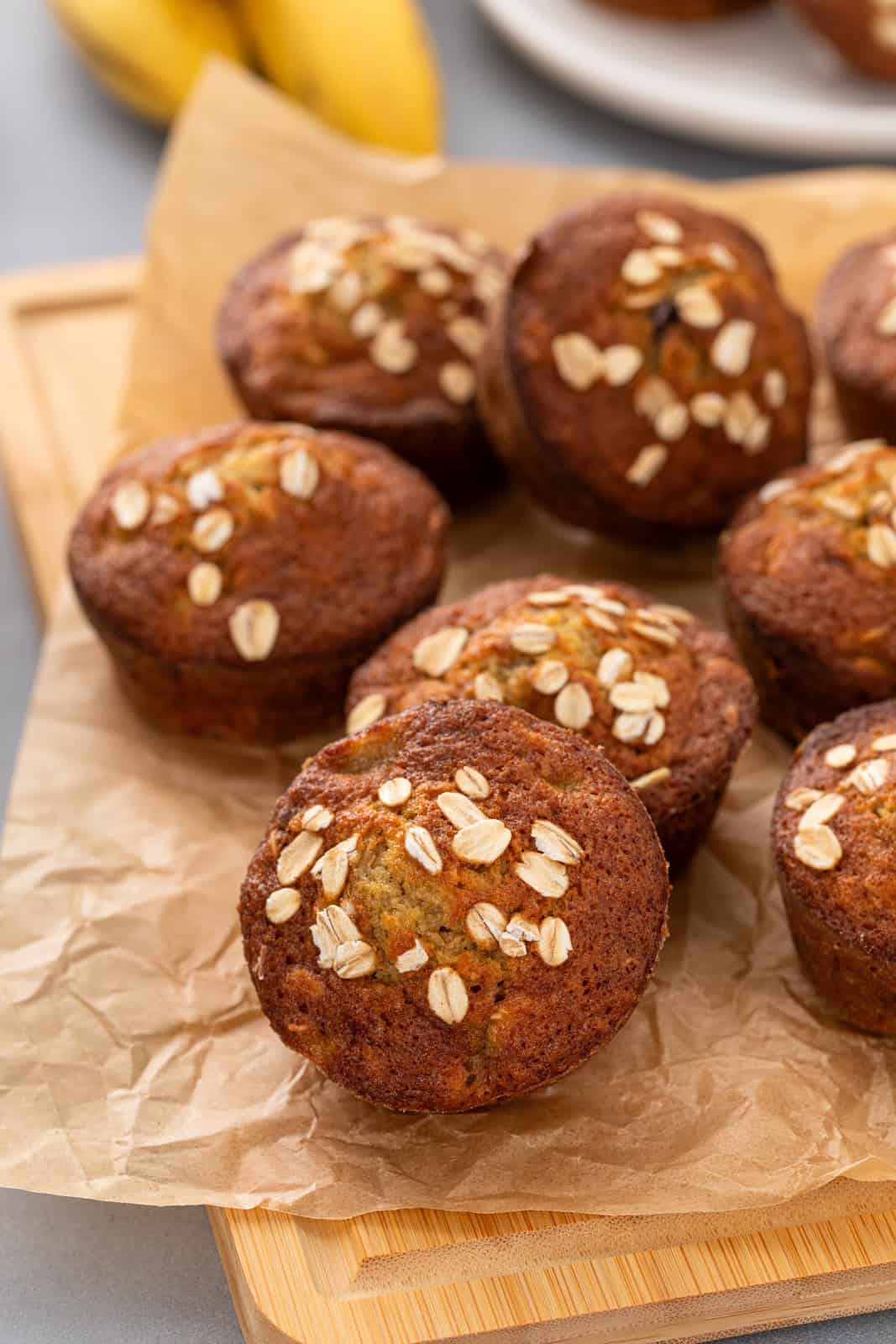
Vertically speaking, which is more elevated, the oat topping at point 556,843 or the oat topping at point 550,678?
the oat topping at point 556,843

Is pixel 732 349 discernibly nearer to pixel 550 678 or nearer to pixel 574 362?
pixel 574 362

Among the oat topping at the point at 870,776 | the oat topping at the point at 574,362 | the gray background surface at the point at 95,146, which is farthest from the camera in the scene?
the gray background surface at the point at 95,146

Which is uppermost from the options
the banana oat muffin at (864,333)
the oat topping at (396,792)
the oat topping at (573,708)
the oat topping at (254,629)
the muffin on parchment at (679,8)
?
the muffin on parchment at (679,8)

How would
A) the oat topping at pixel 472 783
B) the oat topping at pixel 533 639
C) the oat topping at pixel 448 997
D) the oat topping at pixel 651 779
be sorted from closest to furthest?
the oat topping at pixel 448 997
the oat topping at pixel 472 783
the oat topping at pixel 651 779
the oat topping at pixel 533 639

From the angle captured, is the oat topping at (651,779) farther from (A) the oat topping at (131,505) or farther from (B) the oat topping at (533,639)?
(A) the oat topping at (131,505)

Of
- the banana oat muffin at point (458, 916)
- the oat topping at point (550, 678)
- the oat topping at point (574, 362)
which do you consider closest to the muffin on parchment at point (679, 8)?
the oat topping at point (574, 362)

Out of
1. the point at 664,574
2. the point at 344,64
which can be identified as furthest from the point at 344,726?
the point at 344,64

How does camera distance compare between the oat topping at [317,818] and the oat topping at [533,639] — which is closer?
the oat topping at [317,818]

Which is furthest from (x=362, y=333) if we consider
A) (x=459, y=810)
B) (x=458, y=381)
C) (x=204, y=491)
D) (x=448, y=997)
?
(x=448, y=997)
